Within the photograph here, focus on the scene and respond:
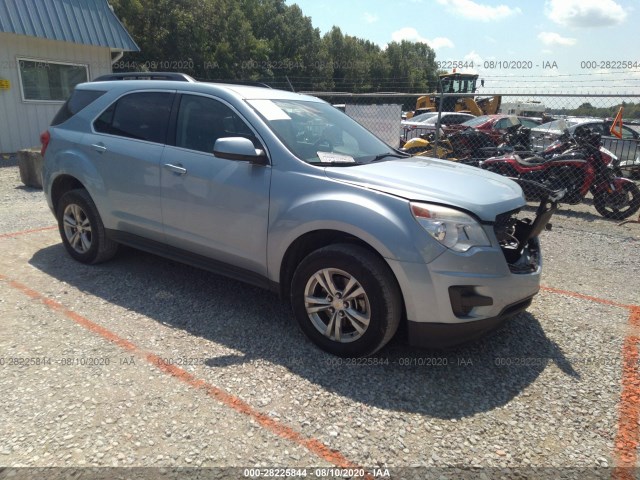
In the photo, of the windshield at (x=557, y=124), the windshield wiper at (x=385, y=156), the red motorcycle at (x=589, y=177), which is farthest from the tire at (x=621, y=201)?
the windshield wiper at (x=385, y=156)

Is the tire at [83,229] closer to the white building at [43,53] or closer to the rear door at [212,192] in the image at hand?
the rear door at [212,192]

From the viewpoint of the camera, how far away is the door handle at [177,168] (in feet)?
12.4

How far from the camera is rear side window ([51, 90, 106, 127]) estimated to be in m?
4.68

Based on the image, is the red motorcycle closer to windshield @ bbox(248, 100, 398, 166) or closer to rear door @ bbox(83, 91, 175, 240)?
windshield @ bbox(248, 100, 398, 166)

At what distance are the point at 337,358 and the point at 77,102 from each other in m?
3.74

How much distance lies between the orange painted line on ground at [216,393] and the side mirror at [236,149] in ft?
4.87

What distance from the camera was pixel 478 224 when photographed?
2.97 metres

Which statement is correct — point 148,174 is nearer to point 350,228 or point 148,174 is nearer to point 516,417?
point 350,228

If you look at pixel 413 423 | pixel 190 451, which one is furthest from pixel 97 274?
pixel 413 423

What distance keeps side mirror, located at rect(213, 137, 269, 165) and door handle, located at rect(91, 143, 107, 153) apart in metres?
1.58

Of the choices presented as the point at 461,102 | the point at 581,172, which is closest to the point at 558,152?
the point at 581,172

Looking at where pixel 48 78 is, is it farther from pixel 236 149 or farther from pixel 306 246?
pixel 306 246

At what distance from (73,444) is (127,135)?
2.78m

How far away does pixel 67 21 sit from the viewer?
12266mm
